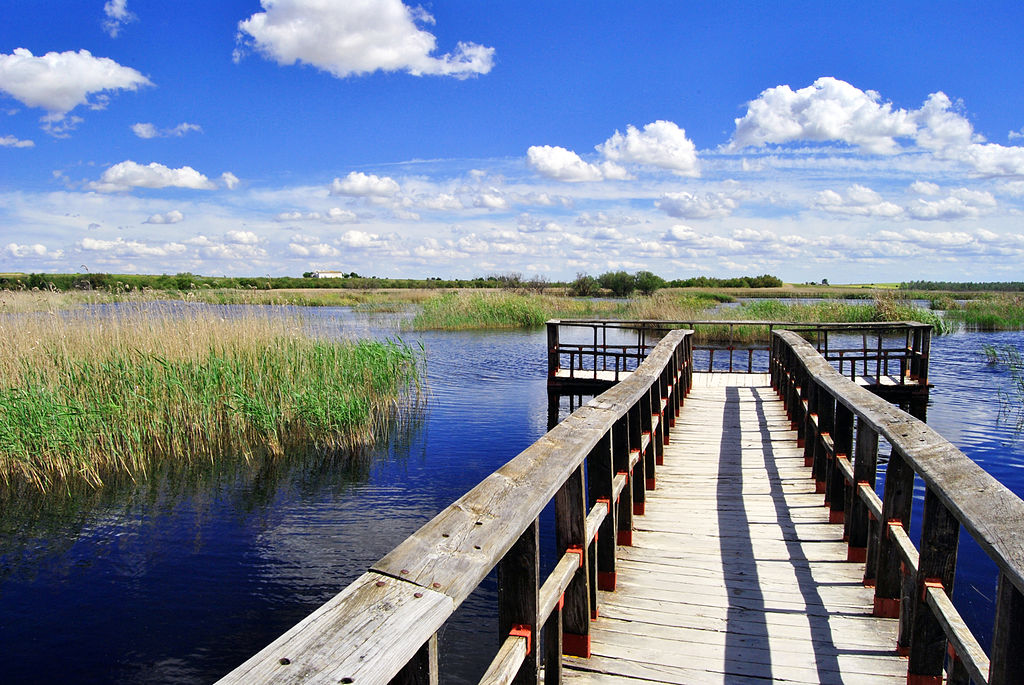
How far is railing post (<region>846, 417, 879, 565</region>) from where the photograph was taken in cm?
405

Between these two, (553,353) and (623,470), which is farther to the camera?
(553,353)

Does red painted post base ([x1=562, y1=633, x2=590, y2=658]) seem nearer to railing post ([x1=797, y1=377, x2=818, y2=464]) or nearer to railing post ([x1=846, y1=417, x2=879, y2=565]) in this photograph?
railing post ([x1=846, y1=417, x2=879, y2=565])

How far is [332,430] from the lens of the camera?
37.2 ft

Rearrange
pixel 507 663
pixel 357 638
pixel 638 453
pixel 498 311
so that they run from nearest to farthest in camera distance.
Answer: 1. pixel 357 638
2. pixel 507 663
3. pixel 638 453
4. pixel 498 311

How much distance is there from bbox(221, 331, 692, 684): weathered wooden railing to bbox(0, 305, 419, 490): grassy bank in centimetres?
763

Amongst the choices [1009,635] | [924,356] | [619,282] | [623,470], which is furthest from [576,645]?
[619,282]

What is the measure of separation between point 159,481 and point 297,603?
13.8ft

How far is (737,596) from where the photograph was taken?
3947mm

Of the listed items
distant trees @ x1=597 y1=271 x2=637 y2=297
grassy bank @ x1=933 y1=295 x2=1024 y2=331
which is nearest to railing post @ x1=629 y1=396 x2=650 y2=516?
grassy bank @ x1=933 y1=295 x2=1024 y2=331

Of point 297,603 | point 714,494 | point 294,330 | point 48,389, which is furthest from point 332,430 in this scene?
point 714,494

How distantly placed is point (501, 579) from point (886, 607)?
7.86 ft

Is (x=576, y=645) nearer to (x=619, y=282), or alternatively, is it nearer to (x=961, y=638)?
(x=961, y=638)

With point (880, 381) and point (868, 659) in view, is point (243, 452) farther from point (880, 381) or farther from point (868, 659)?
point (880, 381)

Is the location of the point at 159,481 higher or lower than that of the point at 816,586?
lower
